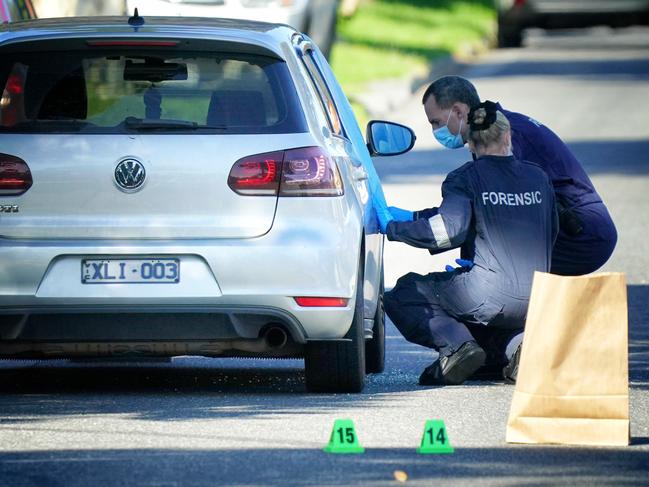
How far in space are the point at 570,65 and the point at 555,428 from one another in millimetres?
25721

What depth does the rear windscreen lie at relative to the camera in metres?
7.57

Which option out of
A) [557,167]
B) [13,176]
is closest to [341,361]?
[13,176]

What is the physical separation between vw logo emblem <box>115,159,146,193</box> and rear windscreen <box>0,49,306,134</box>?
15 cm

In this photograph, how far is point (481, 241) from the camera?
8.27 metres

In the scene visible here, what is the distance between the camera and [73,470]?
6.18 m

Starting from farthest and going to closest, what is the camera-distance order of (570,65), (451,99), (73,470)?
1. (570,65)
2. (451,99)
3. (73,470)

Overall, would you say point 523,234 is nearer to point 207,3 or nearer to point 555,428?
point 555,428

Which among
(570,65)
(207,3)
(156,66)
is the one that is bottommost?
(570,65)

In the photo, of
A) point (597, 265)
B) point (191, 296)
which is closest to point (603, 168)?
point (597, 265)

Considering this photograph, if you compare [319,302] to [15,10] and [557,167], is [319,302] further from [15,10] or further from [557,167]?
A: [15,10]

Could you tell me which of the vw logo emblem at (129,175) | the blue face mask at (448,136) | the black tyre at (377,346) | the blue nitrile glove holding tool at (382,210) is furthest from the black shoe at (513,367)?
the vw logo emblem at (129,175)

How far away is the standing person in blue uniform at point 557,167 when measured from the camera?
8.84m

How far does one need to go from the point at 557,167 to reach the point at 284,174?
83.2 inches

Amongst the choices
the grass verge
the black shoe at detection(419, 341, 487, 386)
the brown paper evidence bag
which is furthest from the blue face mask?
the grass verge
